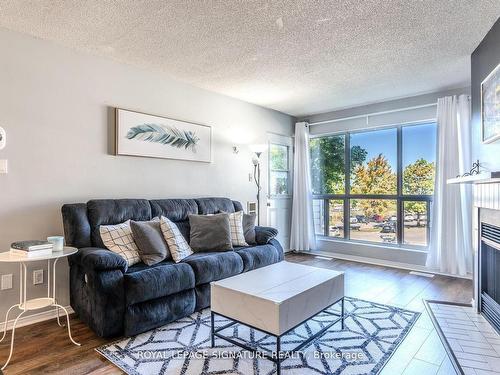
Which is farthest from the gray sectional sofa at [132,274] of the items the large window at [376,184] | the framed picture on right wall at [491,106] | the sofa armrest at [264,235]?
the framed picture on right wall at [491,106]

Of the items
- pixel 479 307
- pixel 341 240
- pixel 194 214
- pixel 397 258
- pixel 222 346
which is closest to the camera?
pixel 222 346

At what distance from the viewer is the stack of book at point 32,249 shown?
205 cm

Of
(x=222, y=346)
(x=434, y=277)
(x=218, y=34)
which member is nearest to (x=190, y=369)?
(x=222, y=346)

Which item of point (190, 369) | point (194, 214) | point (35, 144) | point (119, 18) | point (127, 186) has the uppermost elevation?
point (119, 18)

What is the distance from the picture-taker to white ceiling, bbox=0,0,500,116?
7.12ft

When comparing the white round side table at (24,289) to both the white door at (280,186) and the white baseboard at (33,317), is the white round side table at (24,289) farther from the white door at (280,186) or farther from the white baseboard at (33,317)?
the white door at (280,186)

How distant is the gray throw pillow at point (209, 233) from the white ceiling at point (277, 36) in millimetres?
1611

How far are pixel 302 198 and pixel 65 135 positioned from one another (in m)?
3.57

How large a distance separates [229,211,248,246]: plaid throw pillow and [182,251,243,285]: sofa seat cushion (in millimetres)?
350

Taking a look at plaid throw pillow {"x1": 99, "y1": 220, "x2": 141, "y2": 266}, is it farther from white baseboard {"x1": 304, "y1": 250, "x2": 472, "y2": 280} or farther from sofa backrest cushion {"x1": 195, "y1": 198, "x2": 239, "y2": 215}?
white baseboard {"x1": 304, "y1": 250, "x2": 472, "y2": 280}

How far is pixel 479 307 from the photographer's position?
2664 mm

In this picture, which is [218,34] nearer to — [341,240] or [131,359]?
[131,359]

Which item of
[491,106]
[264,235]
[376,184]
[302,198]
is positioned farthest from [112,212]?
[376,184]

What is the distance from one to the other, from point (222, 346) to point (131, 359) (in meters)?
0.59
